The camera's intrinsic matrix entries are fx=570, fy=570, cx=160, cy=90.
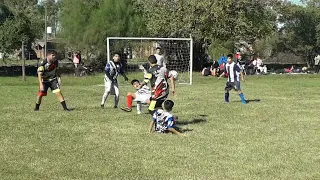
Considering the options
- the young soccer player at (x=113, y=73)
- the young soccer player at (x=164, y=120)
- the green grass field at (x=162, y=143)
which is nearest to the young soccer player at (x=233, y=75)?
the green grass field at (x=162, y=143)

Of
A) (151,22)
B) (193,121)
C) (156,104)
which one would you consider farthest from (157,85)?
(151,22)

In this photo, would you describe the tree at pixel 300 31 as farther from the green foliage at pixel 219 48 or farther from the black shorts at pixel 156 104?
the black shorts at pixel 156 104

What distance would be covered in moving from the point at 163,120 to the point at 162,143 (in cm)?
114

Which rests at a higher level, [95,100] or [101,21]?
[101,21]

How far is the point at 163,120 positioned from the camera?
11.4 m

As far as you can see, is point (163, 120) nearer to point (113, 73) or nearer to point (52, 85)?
point (113, 73)

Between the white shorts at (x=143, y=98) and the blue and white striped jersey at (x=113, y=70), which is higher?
the blue and white striped jersey at (x=113, y=70)

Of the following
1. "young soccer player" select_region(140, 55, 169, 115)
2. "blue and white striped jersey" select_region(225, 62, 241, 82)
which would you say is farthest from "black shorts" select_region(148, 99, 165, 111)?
"blue and white striped jersey" select_region(225, 62, 241, 82)

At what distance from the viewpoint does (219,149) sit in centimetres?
980

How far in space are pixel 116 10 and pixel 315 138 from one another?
29.5 meters

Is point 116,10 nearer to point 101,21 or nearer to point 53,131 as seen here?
point 101,21

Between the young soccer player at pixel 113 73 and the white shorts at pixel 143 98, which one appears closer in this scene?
the white shorts at pixel 143 98

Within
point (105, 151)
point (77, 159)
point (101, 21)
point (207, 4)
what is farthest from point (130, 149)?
point (101, 21)

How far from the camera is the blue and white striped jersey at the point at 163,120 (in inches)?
448
